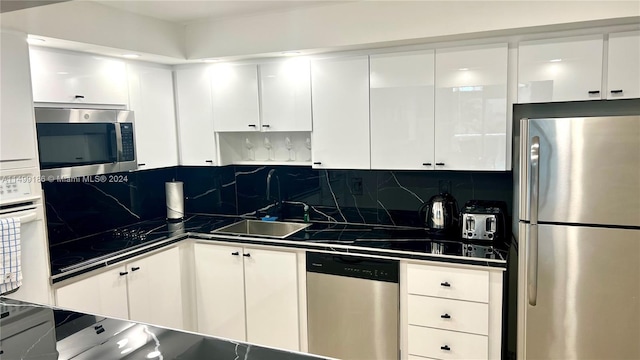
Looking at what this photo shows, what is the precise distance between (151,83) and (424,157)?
2.06 meters

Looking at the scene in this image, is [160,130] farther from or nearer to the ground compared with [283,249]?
farther from the ground

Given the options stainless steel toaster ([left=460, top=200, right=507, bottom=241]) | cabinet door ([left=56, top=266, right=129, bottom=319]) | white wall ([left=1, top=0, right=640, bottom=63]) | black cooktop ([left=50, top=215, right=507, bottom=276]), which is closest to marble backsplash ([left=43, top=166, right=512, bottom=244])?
black cooktop ([left=50, top=215, right=507, bottom=276])

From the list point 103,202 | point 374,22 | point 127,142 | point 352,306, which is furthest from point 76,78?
point 352,306

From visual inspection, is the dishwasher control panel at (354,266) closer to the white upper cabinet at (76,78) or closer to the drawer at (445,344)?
the drawer at (445,344)

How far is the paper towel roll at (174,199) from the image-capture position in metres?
3.97

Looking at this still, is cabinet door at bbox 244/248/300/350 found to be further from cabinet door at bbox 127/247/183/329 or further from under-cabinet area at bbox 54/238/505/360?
cabinet door at bbox 127/247/183/329

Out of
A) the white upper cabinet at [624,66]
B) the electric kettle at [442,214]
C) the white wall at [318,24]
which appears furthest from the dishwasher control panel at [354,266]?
the white upper cabinet at [624,66]

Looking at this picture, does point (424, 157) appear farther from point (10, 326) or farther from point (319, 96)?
point (10, 326)

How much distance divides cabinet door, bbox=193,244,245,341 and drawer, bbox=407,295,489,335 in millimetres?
1045

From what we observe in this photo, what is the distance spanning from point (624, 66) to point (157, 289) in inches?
123

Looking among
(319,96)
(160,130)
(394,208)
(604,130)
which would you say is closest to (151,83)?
(160,130)

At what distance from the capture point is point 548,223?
8.02 feet

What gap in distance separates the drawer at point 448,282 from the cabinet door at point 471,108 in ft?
2.16

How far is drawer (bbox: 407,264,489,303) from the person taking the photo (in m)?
2.68
